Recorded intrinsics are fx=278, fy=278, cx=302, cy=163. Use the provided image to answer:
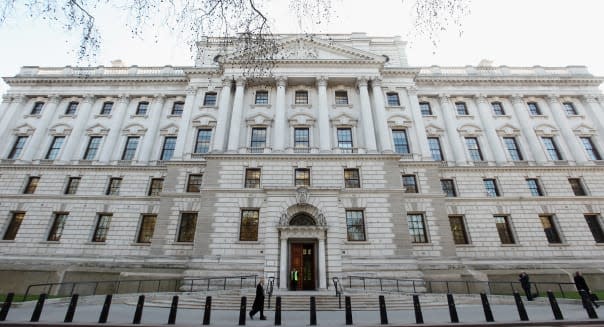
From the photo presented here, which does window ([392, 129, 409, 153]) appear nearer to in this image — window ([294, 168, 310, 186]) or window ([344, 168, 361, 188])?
window ([344, 168, 361, 188])

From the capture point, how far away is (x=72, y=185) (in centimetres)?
2467

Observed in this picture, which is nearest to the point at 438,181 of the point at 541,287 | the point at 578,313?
the point at 541,287

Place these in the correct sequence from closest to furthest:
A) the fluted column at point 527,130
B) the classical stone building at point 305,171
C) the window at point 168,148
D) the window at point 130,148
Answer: the classical stone building at point 305,171 < the fluted column at point 527,130 < the window at point 168,148 < the window at point 130,148

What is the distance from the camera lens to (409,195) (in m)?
22.0

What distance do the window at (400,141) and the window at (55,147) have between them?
3136 centimetres

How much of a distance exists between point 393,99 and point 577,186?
1779 centimetres

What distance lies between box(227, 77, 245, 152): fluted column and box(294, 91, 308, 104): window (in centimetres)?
489

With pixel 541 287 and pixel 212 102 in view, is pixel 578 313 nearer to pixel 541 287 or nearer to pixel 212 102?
pixel 541 287

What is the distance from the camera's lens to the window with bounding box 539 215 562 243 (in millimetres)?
22780

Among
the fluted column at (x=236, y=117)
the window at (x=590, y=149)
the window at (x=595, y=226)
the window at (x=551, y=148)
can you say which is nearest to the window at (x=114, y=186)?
the fluted column at (x=236, y=117)

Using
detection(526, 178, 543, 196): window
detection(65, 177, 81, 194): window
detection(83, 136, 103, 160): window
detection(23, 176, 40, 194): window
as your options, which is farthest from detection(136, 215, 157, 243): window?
detection(526, 178, 543, 196): window

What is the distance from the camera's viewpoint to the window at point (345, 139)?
2295 cm

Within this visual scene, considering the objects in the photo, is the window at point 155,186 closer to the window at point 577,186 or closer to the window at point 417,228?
the window at point 417,228

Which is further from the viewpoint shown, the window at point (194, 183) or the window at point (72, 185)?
→ the window at point (72, 185)
